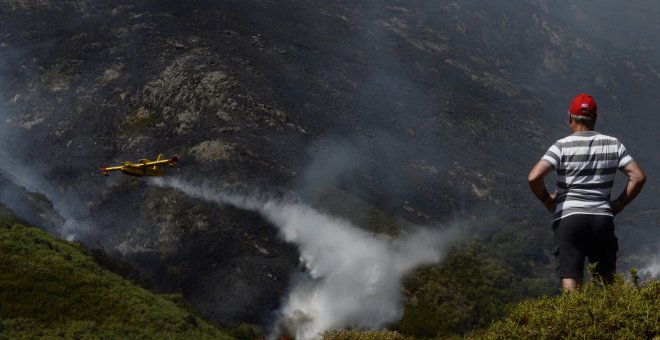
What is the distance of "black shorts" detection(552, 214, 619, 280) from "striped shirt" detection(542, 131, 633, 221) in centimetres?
21

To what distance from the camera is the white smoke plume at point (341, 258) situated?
154 feet

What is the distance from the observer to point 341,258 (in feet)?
178

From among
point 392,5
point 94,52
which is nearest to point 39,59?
point 94,52

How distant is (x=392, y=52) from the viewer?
312 ft

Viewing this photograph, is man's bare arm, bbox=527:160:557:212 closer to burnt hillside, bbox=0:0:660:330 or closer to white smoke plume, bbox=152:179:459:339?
burnt hillside, bbox=0:0:660:330

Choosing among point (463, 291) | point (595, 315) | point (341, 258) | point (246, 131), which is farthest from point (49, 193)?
point (595, 315)

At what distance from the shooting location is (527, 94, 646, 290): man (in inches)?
303

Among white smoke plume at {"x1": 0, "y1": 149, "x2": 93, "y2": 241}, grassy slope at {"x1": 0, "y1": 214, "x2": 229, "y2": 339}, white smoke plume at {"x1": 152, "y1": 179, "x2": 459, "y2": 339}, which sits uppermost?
grassy slope at {"x1": 0, "y1": 214, "x2": 229, "y2": 339}

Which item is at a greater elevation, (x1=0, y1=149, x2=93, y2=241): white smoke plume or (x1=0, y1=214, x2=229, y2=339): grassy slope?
(x1=0, y1=214, x2=229, y2=339): grassy slope

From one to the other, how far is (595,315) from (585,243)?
102 centimetres

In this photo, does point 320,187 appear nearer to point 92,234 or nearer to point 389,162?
point 389,162

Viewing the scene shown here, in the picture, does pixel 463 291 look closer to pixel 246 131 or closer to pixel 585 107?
pixel 246 131

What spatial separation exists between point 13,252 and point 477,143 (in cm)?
5285

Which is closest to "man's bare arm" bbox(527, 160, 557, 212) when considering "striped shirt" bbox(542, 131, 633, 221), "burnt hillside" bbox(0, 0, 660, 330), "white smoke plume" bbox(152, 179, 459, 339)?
"striped shirt" bbox(542, 131, 633, 221)
